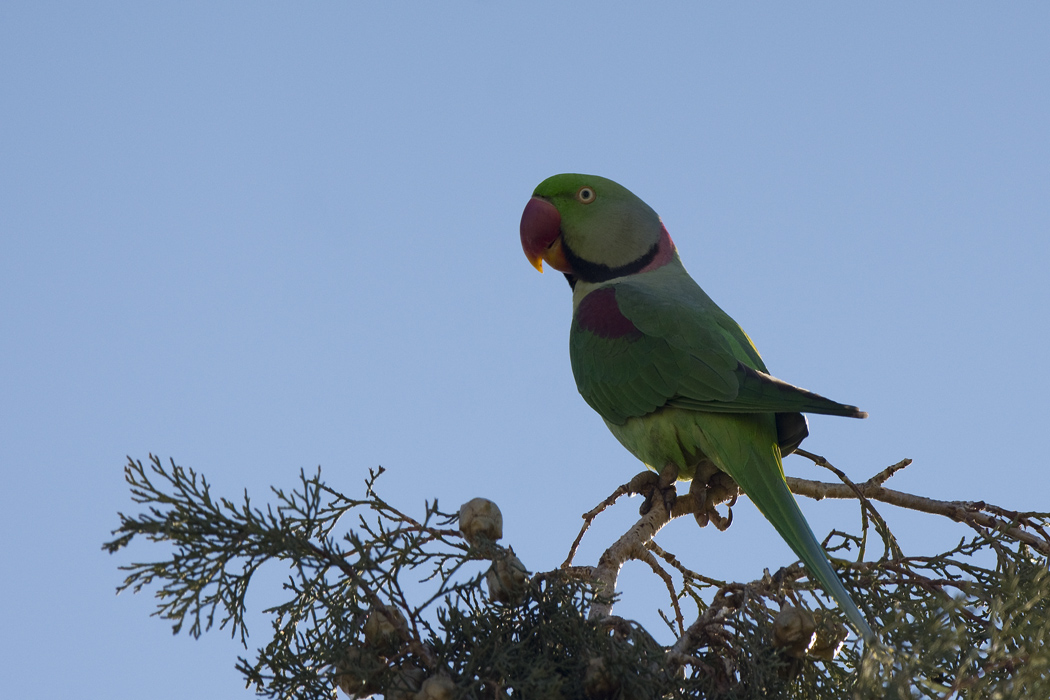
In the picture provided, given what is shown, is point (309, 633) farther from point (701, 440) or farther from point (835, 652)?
point (701, 440)

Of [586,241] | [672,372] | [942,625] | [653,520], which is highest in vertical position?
[586,241]

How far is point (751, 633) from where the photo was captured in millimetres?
2002

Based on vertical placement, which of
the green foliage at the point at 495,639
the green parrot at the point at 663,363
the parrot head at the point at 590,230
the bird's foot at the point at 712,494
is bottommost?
the green foliage at the point at 495,639

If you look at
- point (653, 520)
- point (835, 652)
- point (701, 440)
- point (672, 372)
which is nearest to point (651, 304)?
point (672, 372)

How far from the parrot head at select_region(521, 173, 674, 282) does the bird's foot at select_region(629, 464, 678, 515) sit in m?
1.09

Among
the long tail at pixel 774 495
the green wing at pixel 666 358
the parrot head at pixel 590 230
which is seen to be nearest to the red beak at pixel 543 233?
the parrot head at pixel 590 230

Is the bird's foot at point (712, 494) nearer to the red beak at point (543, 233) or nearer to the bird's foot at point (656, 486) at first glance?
the bird's foot at point (656, 486)

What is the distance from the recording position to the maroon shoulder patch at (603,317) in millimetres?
3414

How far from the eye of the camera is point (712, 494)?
10.3 ft

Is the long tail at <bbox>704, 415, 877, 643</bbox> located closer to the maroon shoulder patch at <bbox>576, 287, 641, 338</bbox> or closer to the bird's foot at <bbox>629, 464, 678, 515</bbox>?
the bird's foot at <bbox>629, 464, 678, 515</bbox>

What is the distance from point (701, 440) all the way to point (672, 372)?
10.3 inches

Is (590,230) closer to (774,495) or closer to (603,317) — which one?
(603,317)

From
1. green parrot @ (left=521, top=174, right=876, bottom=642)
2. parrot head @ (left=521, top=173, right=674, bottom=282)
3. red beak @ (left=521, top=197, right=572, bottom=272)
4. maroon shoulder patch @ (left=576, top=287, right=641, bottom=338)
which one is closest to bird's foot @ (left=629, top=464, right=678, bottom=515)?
green parrot @ (left=521, top=174, right=876, bottom=642)

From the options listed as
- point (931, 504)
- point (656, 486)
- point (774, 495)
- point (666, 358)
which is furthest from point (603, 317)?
point (931, 504)
